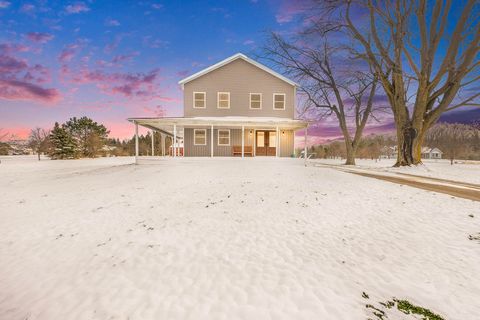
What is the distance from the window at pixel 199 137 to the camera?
67.9 feet

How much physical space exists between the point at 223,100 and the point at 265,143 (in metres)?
5.54

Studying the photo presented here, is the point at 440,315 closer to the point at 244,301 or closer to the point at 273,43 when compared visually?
the point at 244,301

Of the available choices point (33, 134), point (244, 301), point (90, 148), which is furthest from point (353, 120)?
point (33, 134)

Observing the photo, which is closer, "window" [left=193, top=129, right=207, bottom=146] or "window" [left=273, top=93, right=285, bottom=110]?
"window" [left=193, top=129, right=207, bottom=146]

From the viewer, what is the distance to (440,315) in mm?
3266

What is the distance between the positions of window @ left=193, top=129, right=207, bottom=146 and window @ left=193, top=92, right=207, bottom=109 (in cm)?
222

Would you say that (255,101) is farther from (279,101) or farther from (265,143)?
(265,143)

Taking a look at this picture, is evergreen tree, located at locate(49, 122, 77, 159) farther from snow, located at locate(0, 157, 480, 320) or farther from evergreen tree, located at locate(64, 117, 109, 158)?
snow, located at locate(0, 157, 480, 320)

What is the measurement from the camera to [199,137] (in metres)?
20.8

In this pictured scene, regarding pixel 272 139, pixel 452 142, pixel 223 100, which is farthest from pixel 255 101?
pixel 452 142

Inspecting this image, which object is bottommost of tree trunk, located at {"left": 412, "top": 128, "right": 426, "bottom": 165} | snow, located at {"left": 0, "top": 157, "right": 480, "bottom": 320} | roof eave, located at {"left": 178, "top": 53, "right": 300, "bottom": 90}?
snow, located at {"left": 0, "top": 157, "right": 480, "bottom": 320}

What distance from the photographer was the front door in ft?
70.6

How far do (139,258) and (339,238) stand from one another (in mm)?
4544

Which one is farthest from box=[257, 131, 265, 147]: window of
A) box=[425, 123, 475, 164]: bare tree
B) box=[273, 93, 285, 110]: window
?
box=[425, 123, 475, 164]: bare tree
